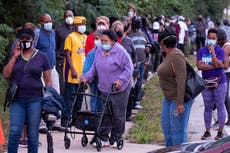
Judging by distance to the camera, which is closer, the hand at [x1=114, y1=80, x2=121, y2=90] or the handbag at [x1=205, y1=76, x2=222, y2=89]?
the hand at [x1=114, y1=80, x2=121, y2=90]

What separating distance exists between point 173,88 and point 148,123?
14.3 ft

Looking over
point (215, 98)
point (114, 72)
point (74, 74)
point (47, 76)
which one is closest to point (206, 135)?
point (215, 98)

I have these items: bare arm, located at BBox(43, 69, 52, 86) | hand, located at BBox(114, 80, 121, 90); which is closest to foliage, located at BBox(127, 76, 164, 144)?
hand, located at BBox(114, 80, 121, 90)

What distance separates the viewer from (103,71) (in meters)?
9.02

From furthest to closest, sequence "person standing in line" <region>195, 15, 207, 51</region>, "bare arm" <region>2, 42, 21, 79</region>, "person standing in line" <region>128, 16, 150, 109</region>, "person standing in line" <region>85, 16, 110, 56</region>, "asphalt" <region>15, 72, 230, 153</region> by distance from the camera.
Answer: "person standing in line" <region>195, 15, 207, 51</region> → "person standing in line" <region>128, 16, 150, 109</region> → "person standing in line" <region>85, 16, 110, 56</region> → "asphalt" <region>15, 72, 230, 153</region> → "bare arm" <region>2, 42, 21, 79</region>

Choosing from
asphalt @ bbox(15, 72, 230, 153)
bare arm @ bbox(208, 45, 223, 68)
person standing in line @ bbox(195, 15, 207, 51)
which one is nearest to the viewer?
asphalt @ bbox(15, 72, 230, 153)

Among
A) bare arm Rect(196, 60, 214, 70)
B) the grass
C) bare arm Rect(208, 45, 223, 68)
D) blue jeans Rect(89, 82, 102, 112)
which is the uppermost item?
bare arm Rect(208, 45, 223, 68)

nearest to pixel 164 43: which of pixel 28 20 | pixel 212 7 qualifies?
pixel 28 20

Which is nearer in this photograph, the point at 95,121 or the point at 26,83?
the point at 26,83

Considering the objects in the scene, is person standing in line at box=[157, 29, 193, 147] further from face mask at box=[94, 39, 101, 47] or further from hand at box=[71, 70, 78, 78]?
hand at box=[71, 70, 78, 78]

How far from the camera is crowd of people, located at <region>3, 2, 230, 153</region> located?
7.46 m

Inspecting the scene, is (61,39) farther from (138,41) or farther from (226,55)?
(226,55)

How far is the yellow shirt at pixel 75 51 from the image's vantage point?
10.5m

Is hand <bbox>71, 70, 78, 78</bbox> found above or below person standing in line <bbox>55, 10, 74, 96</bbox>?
below
